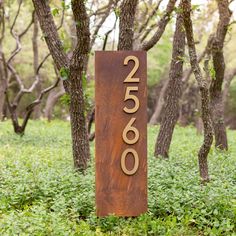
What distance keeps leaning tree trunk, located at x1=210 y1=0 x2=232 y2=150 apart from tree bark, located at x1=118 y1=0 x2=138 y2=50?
10.2 feet

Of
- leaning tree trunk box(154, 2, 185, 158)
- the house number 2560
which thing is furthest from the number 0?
leaning tree trunk box(154, 2, 185, 158)

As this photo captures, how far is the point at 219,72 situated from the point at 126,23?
4199 mm

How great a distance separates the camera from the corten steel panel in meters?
5.95

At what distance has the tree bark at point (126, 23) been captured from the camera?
8406mm

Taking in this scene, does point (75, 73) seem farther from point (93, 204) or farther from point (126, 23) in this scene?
point (93, 204)

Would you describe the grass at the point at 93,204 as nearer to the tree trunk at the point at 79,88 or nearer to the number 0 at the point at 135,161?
the tree trunk at the point at 79,88

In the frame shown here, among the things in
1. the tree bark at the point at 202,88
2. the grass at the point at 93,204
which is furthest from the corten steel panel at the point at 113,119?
the tree bark at the point at 202,88

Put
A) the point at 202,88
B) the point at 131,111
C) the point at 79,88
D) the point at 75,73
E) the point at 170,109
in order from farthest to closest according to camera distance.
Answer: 1. the point at 170,109
2. the point at 79,88
3. the point at 75,73
4. the point at 202,88
5. the point at 131,111

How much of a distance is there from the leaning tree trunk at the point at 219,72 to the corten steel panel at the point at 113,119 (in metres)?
5.50

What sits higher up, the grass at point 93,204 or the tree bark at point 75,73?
the tree bark at point 75,73

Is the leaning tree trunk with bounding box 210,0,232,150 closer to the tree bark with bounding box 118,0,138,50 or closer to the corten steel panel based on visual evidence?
the tree bark with bounding box 118,0,138,50

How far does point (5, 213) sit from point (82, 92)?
9.09 ft

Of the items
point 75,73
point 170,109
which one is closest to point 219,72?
point 170,109

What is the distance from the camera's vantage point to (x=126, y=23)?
8.47m
